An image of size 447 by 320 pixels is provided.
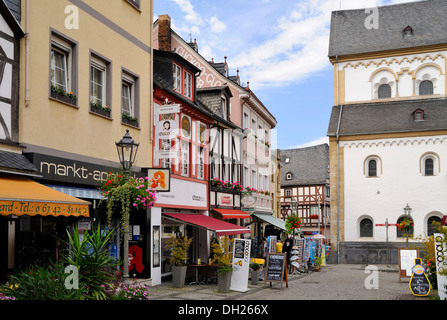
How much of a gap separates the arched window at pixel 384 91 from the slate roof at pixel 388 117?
1143mm

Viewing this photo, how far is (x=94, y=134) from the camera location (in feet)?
47.5

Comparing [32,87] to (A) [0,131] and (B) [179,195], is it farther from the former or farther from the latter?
(B) [179,195]

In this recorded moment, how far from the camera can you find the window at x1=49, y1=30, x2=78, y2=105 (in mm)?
12953

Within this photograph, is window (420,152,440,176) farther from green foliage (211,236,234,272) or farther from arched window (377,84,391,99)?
green foliage (211,236,234,272)

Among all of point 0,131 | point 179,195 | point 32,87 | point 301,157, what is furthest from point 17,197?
point 301,157

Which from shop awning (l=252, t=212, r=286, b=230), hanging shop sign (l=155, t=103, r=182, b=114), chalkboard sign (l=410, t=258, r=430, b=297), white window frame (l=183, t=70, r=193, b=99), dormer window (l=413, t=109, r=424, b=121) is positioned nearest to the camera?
chalkboard sign (l=410, t=258, r=430, b=297)

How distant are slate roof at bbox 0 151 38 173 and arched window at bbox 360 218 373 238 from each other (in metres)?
32.0

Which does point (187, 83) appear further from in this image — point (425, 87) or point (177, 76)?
point (425, 87)

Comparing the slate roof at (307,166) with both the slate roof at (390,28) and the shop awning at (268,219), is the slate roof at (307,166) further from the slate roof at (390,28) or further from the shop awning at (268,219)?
the shop awning at (268,219)

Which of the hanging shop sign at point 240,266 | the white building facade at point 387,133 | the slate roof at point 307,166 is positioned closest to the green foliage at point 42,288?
the hanging shop sign at point 240,266

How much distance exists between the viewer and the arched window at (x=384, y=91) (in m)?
43.2

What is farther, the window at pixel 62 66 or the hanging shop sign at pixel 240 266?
the hanging shop sign at pixel 240 266

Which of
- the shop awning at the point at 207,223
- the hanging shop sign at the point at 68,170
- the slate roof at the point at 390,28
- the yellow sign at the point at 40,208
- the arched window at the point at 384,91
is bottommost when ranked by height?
the shop awning at the point at 207,223

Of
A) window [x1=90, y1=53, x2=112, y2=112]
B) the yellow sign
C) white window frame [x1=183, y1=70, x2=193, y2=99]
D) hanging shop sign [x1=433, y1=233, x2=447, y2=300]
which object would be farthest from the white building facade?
the yellow sign
